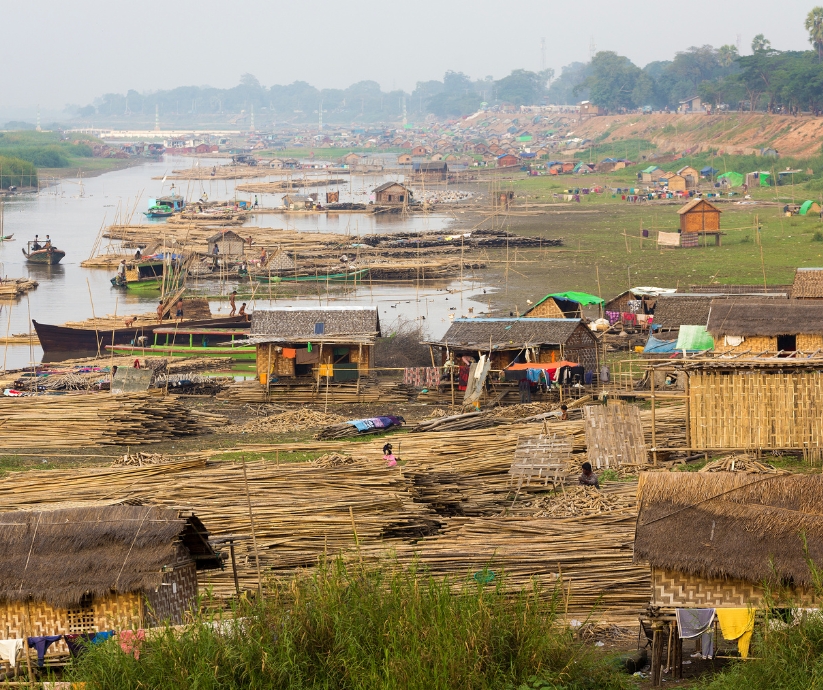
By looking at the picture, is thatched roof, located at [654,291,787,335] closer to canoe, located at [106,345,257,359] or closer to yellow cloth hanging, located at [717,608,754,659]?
canoe, located at [106,345,257,359]

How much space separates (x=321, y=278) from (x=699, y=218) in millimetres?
13769

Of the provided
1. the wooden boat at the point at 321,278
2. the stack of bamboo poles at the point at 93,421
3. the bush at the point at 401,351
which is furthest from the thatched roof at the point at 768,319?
the wooden boat at the point at 321,278

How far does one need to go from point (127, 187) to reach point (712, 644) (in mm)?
92015

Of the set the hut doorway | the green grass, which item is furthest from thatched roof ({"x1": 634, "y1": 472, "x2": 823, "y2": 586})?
the hut doorway

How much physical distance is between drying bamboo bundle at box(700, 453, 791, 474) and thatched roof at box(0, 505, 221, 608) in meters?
6.19

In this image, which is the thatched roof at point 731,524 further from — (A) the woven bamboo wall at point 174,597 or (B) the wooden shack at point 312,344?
(B) the wooden shack at point 312,344

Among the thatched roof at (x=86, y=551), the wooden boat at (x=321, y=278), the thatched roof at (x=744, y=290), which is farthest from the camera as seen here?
the wooden boat at (x=321, y=278)

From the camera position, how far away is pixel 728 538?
9.52 meters

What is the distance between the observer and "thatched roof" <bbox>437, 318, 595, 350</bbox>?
22109 millimetres

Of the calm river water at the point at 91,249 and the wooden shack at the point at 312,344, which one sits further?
the calm river water at the point at 91,249

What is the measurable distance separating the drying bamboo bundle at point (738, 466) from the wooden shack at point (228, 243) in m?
34.2

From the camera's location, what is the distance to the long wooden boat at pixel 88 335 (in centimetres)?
2886

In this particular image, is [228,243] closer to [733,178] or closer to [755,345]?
[755,345]

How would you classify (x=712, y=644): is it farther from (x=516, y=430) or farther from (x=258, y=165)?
(x=258, y=165)
